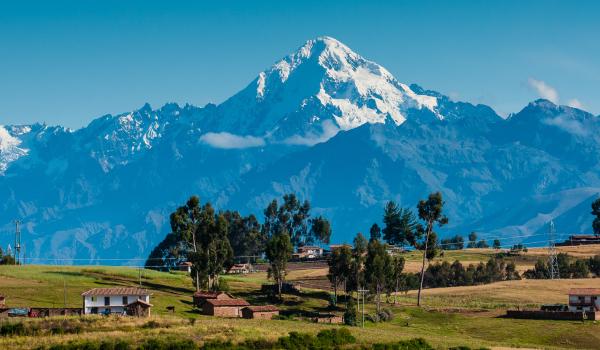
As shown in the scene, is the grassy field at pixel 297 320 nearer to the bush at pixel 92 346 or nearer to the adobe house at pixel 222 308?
the adobe house at pixel 222 308

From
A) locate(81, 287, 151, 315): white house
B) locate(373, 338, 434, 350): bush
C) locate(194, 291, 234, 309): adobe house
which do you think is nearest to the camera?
locate(373, 338, 434, 350): bush

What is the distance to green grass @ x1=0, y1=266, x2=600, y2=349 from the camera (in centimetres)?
11625

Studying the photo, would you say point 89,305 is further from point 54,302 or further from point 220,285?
point 220,285

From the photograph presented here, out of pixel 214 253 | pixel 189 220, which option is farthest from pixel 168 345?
pixel 189 220

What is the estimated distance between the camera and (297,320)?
148 meters

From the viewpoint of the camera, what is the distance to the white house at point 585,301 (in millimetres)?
159375

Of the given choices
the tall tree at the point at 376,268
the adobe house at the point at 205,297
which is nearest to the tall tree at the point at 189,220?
the adobe house at the point at 205,297

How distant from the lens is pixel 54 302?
149 meters

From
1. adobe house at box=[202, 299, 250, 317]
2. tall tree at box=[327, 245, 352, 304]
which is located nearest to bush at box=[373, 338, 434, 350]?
adobe house at box=[202, 299, 250, 317]

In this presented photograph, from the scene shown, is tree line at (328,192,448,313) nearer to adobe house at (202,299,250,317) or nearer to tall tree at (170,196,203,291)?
adobe house at (202,299,250,317)

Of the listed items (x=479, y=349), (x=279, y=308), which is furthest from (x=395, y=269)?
(x=479, y=349)

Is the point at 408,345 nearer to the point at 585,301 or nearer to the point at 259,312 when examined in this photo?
the point at 259,312

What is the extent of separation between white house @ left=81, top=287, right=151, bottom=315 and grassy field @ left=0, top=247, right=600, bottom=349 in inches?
135

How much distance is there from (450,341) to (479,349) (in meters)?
10.1
